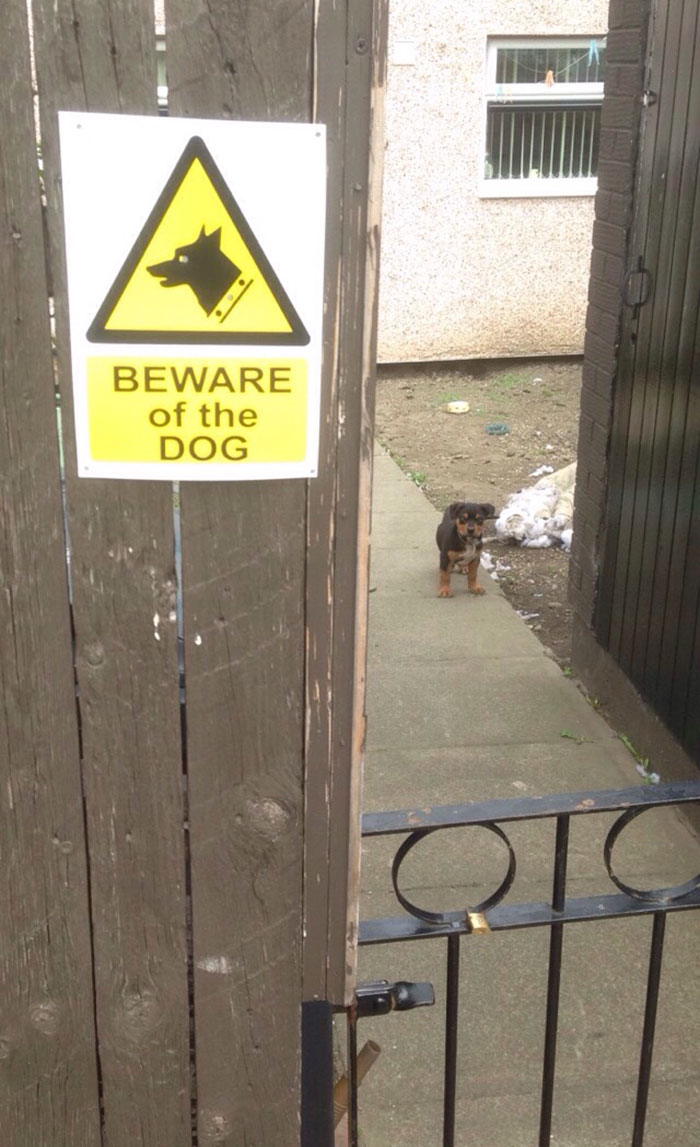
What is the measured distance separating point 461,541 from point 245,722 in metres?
4.81

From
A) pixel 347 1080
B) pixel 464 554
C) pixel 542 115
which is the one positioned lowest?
pixel 464 554

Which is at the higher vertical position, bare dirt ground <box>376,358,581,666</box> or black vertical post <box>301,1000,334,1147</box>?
black vertical post <box>301,1000,334,1147</box>

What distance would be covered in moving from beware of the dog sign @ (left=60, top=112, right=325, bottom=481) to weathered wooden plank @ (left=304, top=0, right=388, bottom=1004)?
3cm

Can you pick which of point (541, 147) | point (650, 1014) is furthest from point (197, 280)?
point (541, 147)

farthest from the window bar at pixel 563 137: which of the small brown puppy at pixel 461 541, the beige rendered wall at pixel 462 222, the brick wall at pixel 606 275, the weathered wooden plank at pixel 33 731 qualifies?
the weathered wooden plank at pixel 33 731

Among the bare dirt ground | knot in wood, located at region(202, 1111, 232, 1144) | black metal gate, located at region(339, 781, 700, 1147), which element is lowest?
the bare dirt ground

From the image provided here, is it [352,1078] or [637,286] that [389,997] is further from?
[637,286]

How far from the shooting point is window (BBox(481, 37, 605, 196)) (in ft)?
36.3

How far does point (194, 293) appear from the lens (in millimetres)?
1321

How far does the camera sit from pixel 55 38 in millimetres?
1233

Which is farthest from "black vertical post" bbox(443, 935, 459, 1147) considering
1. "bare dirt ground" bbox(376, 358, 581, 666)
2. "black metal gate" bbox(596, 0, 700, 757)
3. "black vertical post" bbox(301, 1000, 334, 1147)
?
"bare dirt ground" bbox(376, 358, 581, 666)

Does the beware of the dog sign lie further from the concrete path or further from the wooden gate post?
the concrete path

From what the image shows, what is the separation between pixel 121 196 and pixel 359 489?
1.50 feet

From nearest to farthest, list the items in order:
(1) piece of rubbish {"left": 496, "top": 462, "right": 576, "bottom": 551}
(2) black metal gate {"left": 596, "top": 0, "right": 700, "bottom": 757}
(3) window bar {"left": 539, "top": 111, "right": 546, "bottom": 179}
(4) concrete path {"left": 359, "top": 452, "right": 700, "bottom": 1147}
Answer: (4) concrete path {"left": 359, "top": 452, "right": 700, "bottom": 1147} < (2) black metal gate {"left": 596, "top": 0, "right": 700, "bottom": 757} < (1) piece of rubbish {"left": 496, "top": 462, "right": 576, "bottom": 551} < (3) window bar {"left": 539, "top": 111, "right": 546, "bottom": 179}
